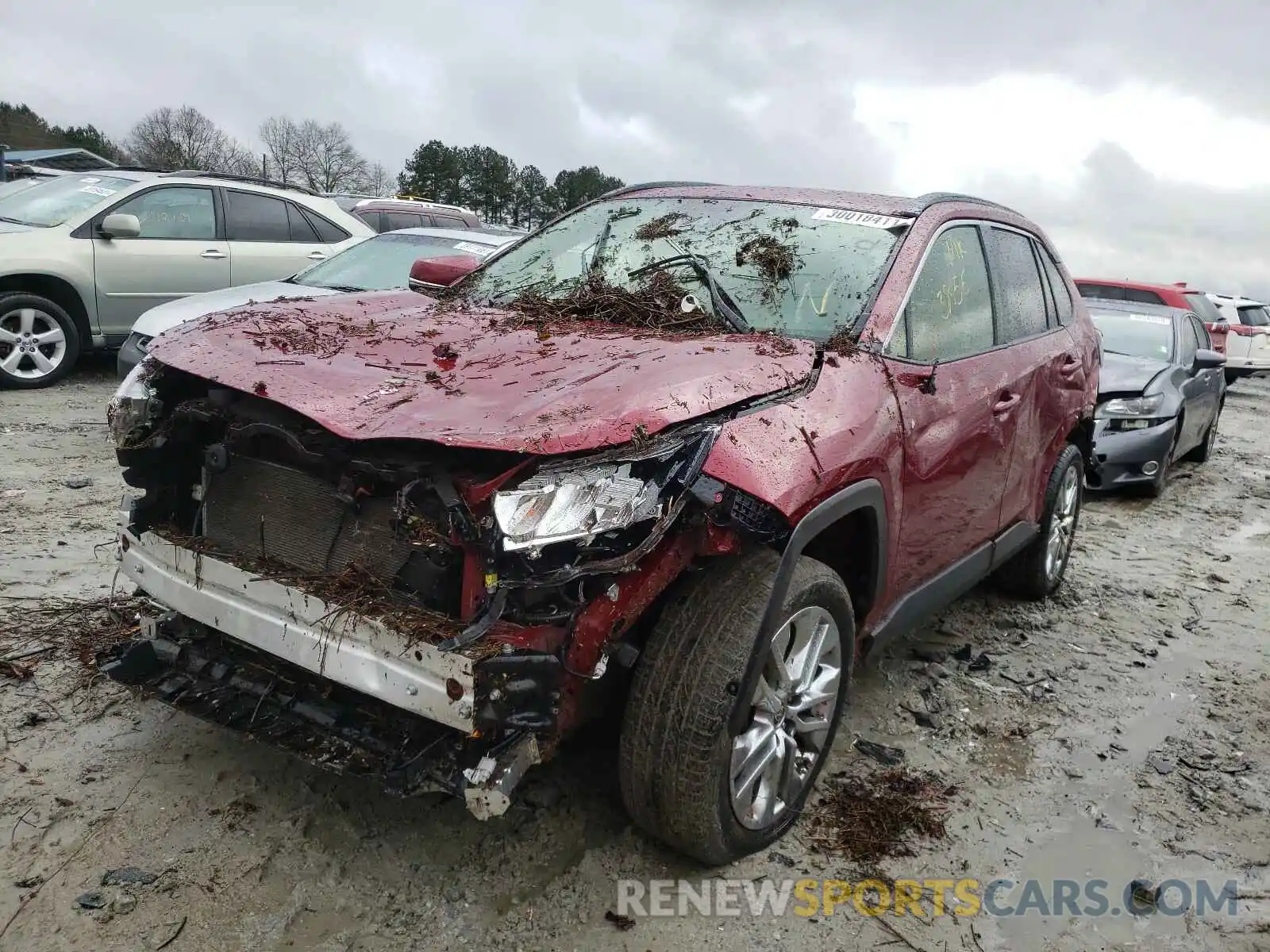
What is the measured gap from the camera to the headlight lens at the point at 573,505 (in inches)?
83.7

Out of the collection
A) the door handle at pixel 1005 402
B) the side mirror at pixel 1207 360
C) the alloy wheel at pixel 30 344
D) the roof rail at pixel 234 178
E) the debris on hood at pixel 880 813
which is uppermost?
the roof rail at pixel 234 178

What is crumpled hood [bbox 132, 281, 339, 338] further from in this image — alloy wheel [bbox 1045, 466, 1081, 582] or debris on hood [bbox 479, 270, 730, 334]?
alloy wheel [bbox 1045, 466, 1081, 582]

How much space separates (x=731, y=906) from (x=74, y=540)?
3702 millimetres

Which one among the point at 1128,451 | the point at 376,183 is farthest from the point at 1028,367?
the point at 376,183

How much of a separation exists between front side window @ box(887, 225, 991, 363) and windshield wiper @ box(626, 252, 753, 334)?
49 cm

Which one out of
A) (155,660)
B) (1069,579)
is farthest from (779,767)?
(1069,579)

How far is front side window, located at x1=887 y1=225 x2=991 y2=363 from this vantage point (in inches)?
127

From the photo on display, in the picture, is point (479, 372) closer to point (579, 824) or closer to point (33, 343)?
point (579, 824)

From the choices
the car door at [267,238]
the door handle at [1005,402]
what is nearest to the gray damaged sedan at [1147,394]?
the door handle at [1005,402]

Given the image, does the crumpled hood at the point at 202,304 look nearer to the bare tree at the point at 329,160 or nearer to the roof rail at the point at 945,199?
the roof rail at the point at 945,199

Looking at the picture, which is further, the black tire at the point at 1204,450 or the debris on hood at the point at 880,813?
the black tire at the point at 1204,450

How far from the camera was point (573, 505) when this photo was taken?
85.0 inches

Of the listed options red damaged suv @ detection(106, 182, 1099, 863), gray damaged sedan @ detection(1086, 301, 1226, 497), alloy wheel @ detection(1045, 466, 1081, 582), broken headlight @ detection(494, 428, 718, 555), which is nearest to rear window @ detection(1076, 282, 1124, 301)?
gray damaged sedan @ detection(1086, 301, 1226, 497)

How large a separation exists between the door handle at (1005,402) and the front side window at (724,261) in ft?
2.46
